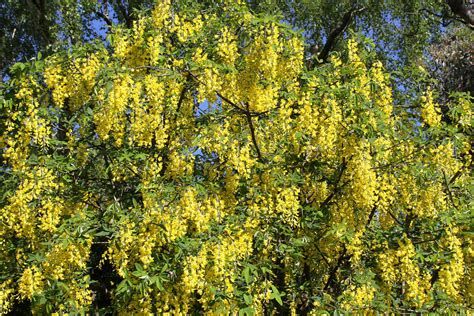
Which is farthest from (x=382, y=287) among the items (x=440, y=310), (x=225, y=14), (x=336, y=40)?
(x=336, y=40)

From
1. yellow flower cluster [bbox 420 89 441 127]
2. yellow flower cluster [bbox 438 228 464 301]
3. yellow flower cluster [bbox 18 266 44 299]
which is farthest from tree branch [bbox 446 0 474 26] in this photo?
yellow flower cluster [bbox 18 266 44 299]

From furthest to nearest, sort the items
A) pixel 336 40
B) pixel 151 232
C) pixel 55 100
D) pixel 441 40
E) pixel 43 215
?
1. pixel 441 40
2. pixel 336 40
3. pixel 55 100
4. pixel 43 215
5. pixel 151 232

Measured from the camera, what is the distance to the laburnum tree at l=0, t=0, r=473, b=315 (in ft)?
12.8

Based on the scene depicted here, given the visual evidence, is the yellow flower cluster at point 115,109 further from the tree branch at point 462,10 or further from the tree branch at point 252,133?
the tree branch at point 462,10

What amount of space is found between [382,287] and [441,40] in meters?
8.77

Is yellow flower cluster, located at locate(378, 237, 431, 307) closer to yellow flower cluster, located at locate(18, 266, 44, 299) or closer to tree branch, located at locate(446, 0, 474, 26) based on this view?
yellow flower cluster, located at locate(18, 266, 44, 299)

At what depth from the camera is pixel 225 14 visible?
15.0ft

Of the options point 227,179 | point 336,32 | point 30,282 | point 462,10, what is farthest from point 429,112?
point 336,32

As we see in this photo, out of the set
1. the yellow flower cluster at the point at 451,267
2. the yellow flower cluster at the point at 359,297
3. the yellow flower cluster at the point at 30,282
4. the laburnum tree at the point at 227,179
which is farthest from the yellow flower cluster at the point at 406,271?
the yellow flower cluster at the point at 30,282

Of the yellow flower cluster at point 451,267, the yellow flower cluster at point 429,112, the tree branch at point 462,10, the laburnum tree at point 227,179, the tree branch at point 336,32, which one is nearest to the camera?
the laburnum tree at point 227,179

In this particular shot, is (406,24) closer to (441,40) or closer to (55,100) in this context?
(441,40)

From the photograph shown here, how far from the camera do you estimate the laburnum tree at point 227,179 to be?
3887 millimetres

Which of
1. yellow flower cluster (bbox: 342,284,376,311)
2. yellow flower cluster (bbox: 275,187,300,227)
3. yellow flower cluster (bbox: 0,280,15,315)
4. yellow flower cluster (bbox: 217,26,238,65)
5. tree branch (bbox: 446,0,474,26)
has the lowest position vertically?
yellow flower cluster (bbox: 0,280,15,315)

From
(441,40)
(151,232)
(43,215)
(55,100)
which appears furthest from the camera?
(441,40)
